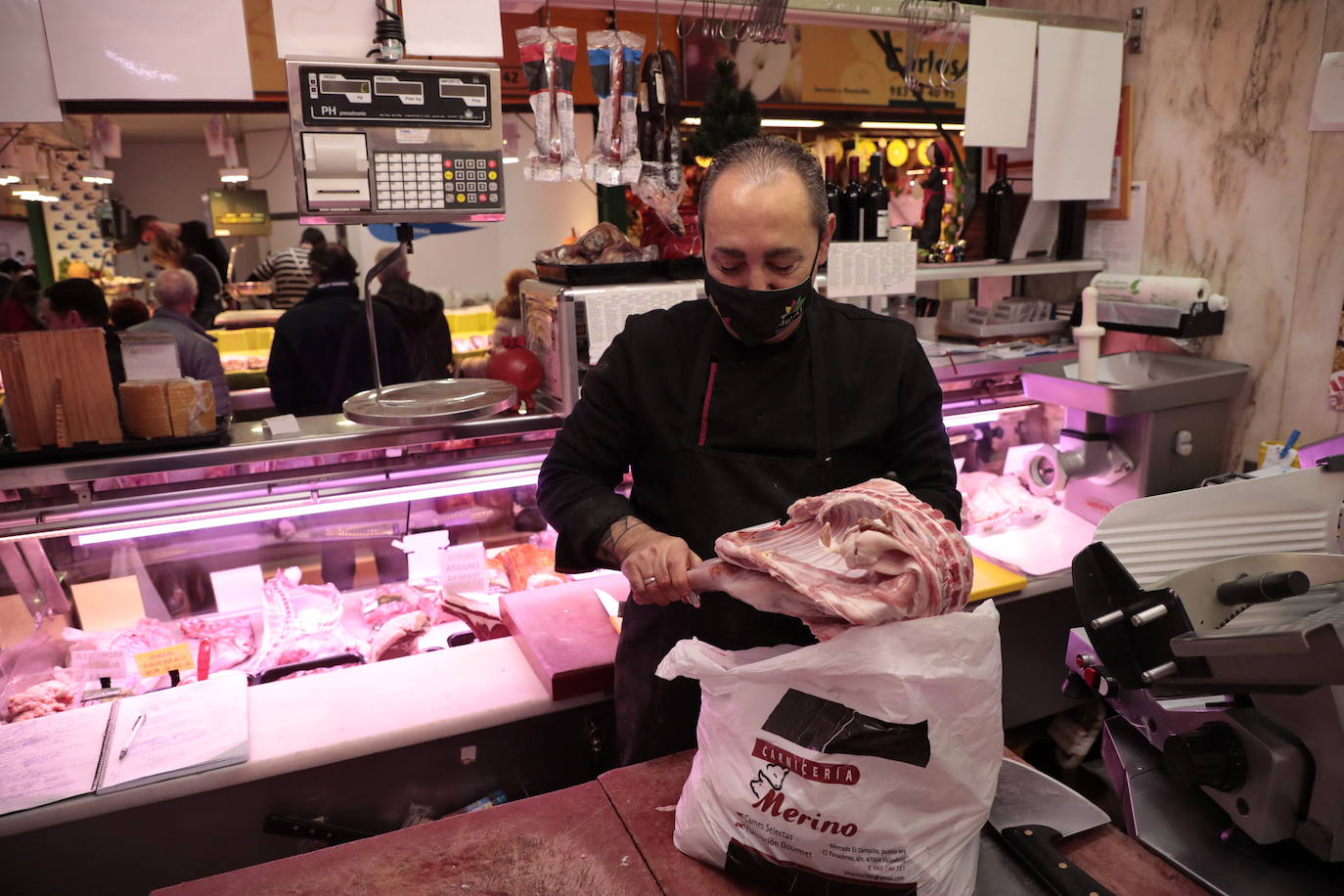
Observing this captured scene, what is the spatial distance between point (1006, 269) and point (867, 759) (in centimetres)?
285

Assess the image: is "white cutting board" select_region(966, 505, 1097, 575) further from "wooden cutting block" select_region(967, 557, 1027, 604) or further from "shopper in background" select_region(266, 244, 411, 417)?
"shopper in background" select_region(266, 244, 411, 417)

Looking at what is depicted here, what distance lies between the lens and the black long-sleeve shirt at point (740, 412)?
1978 mm

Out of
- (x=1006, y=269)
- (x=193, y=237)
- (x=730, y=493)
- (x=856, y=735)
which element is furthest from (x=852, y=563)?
(x=193, y=237)

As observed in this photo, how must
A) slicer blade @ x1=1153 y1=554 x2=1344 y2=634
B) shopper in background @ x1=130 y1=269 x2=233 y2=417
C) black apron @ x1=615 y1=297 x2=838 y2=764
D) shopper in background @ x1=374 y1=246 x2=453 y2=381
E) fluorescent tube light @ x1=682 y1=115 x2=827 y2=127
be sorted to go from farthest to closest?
fluorescent tube light @ x1=682 y1=115 x2=827 y2=127, shopper in background @ x1=374 y1=246 x2=453 y2=381, shopper in background @ x1=130 y1=269 x2=233 y2=417, black apron @ x1=615 y1=297 x2=838 y2=764, slicer blade @ x1=1153 y1=554 x2=1344 y2=634

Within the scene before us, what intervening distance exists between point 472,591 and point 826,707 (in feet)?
6.20

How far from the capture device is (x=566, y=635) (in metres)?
2.56

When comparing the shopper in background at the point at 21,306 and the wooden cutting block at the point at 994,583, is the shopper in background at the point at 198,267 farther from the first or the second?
the wooden cutting block at the point at 994,583

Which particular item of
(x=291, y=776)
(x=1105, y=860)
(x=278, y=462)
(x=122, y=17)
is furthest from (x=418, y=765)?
(x=122, y=17)

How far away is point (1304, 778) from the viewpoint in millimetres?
1484

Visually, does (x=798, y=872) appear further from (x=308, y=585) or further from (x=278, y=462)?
(x=308, y=585)

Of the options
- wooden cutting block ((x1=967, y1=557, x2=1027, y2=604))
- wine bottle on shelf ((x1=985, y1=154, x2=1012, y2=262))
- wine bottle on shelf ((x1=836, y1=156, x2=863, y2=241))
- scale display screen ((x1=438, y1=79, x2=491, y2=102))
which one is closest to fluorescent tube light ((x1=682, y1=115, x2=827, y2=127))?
wine bottle on shelf ((x1=985, y1=154, x2=1012, y2=262))

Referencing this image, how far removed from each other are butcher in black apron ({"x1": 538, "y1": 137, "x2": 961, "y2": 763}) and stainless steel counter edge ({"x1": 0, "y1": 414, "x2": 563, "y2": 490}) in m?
0.75

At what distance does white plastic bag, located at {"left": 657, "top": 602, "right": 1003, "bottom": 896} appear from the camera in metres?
1.36

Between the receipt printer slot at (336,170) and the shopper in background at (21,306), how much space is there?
174 inches
